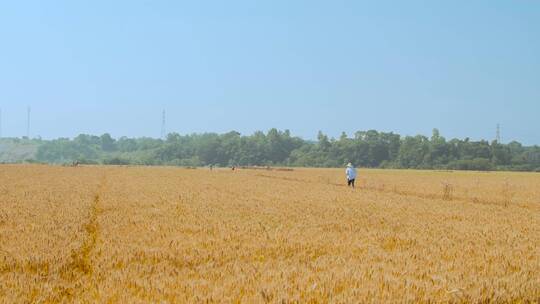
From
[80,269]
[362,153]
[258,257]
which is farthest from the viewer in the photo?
[362,153]

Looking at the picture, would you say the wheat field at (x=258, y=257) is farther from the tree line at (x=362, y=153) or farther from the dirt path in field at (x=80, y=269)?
the tree line at (x=362, y=153)

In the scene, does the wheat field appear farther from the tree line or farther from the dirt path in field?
the tree line

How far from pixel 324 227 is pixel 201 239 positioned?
4.30m

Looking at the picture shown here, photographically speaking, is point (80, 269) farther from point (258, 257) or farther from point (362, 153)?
point (362, 153)

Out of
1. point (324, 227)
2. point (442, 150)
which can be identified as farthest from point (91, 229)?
point (442, 150)

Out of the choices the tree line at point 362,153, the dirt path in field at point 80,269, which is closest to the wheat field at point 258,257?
the dirt path in field at point 80,269

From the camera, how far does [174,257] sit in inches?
396

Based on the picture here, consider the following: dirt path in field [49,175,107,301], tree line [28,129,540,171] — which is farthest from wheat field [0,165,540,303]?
tree line [28,129,540,171]

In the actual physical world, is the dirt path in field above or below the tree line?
below

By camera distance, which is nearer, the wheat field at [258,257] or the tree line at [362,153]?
the wheat field at [258,257]

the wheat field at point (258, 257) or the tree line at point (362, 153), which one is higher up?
the tree line at point (362, 153)

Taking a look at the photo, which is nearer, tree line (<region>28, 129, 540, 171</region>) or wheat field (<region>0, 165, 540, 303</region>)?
wheat field (<region>0, 165, 540, 303</region>)

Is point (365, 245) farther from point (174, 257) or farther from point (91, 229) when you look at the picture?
point (91, 229)

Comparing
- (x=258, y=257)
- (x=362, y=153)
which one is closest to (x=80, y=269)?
(x=258, y=257)
